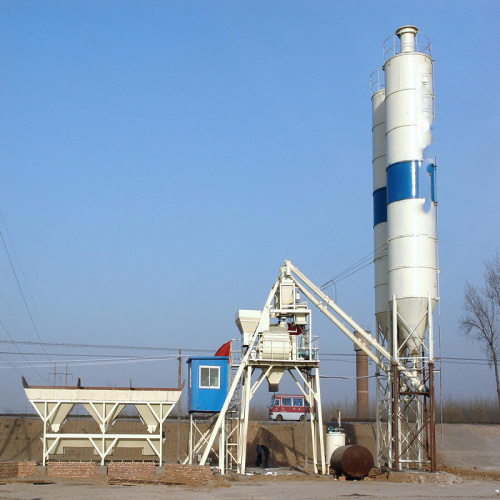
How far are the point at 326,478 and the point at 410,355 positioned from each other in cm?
744

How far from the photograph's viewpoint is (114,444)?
3444 cm

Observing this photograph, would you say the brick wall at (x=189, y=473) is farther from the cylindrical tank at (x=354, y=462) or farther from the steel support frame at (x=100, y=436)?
the cylindrical tank at (x=354, y=462)

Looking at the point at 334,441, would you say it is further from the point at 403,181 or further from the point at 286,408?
the point at 286,408

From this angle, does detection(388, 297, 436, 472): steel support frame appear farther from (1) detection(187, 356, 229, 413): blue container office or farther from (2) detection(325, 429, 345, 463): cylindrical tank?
(1) detection(187, 356, 229, 413): blue container office

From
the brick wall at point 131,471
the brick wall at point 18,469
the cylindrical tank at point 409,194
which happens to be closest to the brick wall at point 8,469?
the brick wall at point 18,469

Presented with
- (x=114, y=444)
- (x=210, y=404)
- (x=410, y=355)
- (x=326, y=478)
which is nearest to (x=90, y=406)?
(x=114, y=444)

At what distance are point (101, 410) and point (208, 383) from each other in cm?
572

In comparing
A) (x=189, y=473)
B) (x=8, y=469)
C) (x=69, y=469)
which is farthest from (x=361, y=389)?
(x=8, y=469)

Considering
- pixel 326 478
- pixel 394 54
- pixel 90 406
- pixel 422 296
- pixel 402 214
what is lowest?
pixel 326 478

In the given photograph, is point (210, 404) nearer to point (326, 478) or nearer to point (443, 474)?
point (326, 478)

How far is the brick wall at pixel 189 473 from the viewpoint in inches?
1220

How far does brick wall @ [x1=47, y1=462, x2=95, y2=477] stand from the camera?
31.7m

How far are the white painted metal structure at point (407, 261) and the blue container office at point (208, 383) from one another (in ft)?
27.0

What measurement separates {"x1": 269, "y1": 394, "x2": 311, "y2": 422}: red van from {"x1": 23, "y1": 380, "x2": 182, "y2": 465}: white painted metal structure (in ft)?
70.1
